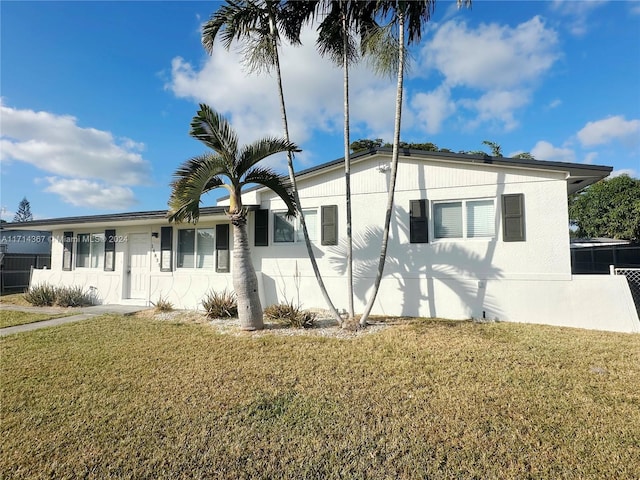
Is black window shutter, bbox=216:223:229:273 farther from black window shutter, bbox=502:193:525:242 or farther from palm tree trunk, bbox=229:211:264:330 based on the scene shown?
black window shutter, bbox=502:193:525:242

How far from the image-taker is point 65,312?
31.3ft

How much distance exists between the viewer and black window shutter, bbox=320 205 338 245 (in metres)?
9.05

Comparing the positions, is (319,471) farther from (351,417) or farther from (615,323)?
(615,323)

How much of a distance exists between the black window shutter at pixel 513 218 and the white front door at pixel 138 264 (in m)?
11.5

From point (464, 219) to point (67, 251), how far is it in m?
14.8

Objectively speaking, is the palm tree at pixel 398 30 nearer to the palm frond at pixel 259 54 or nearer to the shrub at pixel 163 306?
the palm frond at pixel 259 54

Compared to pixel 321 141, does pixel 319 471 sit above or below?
below

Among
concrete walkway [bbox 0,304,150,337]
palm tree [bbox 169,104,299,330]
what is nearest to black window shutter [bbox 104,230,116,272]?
concrete walkway [bbox 0,304,150,337]

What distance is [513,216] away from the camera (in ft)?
25.0

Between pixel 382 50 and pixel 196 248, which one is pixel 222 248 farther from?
pixel 382 50

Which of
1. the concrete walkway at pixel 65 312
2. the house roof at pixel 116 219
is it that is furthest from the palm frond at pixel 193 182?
the concrete walkway at pixel 65 312

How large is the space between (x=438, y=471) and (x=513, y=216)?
6803 mm

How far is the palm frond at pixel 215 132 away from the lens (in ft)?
21.1

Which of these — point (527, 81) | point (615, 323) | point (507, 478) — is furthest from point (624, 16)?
point (507, 478)
